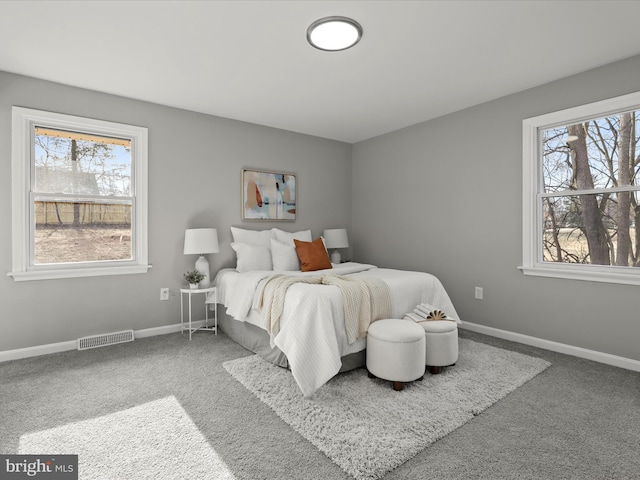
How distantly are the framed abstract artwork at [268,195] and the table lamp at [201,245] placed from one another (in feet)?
2.33

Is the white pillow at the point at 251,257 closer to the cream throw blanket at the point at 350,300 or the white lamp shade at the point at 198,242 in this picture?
the white lamp shade at the point at 198,242

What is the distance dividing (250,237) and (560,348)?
3404 millimetres

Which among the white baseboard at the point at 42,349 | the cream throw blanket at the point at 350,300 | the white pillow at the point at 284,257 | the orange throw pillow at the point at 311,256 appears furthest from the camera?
the white pillow at the point at 284,257

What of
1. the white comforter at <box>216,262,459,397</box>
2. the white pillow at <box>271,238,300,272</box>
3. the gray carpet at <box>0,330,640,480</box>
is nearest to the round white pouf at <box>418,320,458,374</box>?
the white comforter at <box>216,262,459,397</box>

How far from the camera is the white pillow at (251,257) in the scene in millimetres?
3932

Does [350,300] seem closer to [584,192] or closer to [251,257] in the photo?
[251,257]

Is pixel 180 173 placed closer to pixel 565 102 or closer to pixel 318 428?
pixel 318 428

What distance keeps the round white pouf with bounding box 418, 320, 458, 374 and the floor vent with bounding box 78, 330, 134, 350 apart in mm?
2921

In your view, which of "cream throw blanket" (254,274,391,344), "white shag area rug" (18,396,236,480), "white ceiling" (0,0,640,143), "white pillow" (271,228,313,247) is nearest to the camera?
"white shag area rug" (18,396,236,480)

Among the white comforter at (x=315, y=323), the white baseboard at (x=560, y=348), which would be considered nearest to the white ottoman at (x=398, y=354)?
the white comforter at (x=315, y=323)

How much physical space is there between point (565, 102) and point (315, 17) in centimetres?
245

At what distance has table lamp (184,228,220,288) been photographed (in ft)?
12.1

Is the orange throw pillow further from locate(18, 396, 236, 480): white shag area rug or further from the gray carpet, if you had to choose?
locate(18, 396, 236, 480): white shag area rug

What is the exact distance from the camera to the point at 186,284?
4.00 metres
